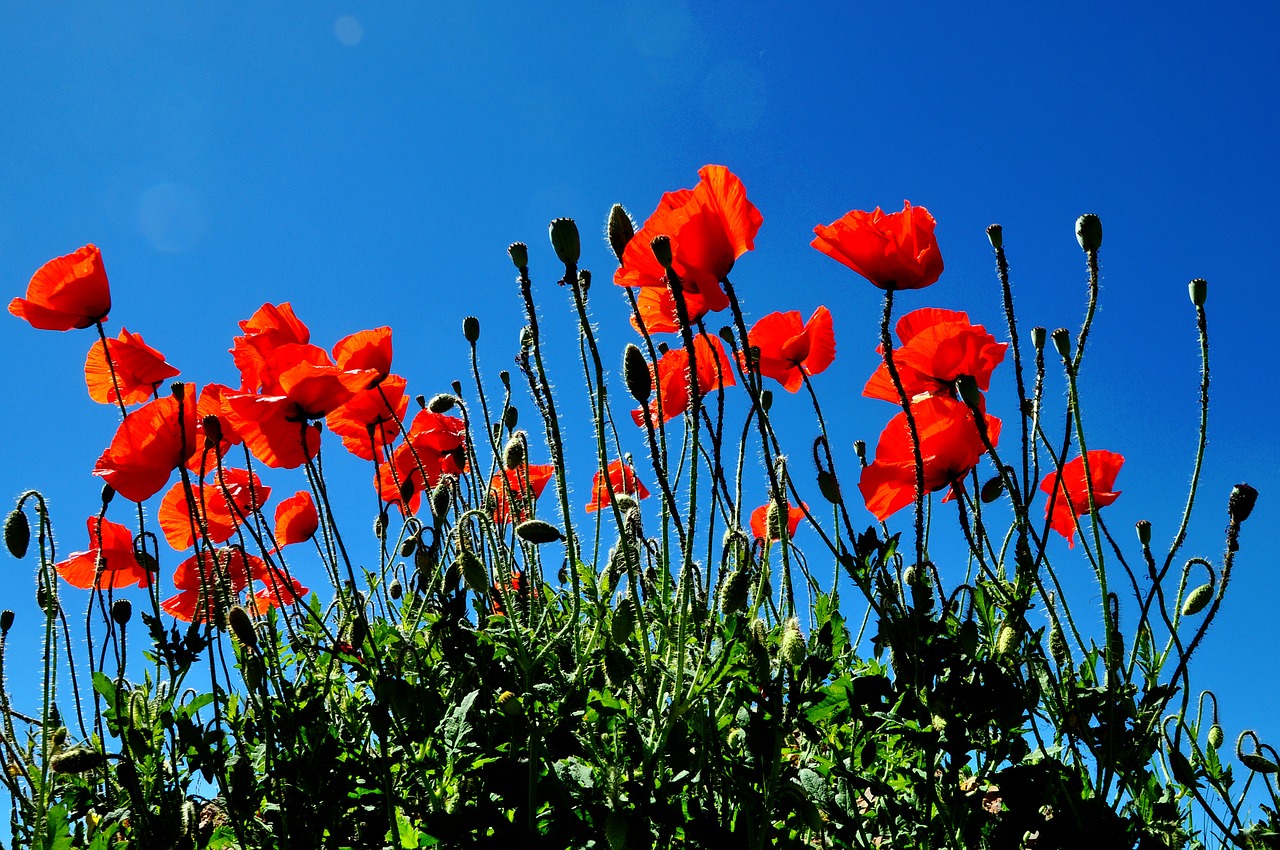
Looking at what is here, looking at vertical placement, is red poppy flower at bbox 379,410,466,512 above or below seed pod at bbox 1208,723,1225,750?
above

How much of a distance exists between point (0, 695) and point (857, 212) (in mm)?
2397

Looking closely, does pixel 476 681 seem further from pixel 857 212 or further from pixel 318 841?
pixel 857 212

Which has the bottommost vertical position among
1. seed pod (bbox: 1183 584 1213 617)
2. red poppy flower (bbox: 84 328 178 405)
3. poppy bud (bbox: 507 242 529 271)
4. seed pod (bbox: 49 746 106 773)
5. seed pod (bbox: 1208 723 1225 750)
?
seed pod (bbox: 1208 723 1225 750)

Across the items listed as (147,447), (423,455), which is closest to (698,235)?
(147,447)

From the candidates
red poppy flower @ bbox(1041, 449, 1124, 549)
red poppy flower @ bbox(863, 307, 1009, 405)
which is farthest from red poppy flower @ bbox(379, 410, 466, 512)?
red poppy flower @ bbox(1041, 449, 1124, 549)

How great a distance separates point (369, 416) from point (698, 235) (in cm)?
115

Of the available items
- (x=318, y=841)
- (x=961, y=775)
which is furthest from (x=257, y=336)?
(x=961, y=775)

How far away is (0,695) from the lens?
2465mm

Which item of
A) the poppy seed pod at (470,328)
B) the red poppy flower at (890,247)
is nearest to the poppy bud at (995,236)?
the red poppy flower at (890,247)

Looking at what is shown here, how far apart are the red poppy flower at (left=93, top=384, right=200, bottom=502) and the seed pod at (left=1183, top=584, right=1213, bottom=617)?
233 cm

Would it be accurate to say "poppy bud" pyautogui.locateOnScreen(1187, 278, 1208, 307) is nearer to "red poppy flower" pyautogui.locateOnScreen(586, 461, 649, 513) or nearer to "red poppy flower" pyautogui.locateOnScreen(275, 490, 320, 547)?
"red poppy flower" pyautogui.locateOnScreen(586, 461, 649, 513)

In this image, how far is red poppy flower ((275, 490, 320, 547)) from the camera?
2.95m

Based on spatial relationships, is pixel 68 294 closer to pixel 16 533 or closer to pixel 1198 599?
pixel 16 533

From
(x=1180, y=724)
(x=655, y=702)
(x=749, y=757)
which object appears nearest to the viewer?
(x=655, y=702)
